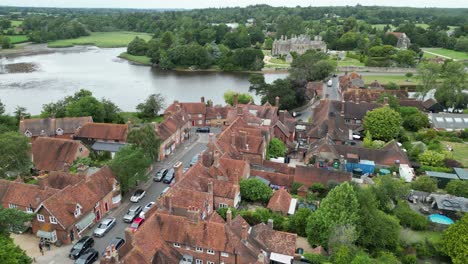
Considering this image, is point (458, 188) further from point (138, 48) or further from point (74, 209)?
point (138, 48)

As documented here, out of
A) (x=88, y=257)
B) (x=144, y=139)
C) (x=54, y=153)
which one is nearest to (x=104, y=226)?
(x=88, y=257)

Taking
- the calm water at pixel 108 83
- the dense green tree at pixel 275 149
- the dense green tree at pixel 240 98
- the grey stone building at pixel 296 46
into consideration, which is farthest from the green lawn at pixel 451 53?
the dense green tree at pixel 275 149

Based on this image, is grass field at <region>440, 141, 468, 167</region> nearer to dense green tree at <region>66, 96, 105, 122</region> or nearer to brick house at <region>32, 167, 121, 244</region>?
brick house at <region>32, 167, 121, 244</region>

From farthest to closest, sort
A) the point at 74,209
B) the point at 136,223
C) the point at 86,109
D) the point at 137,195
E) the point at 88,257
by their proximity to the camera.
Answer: the point at 86,109
the point at 137,195
the point at 136,223
the point at 74,209
the point at 88,257

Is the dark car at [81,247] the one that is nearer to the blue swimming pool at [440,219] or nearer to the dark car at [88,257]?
the dark car at [88,257]

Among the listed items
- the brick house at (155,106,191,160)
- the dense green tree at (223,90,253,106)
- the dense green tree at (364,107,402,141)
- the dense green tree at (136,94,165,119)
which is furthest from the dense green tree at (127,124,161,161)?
the dense green tree at (364,107,402,141)

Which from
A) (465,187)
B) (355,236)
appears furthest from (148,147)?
(465,187)

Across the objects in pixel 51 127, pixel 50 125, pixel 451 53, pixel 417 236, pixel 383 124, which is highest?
pixel 451 53
